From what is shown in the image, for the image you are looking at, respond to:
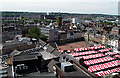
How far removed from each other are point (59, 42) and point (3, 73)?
2859cm

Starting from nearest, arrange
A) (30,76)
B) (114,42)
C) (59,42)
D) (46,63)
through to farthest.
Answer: (30,76)
(46,63)
(114,42)
(59,42)

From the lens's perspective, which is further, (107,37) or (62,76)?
(107,37)

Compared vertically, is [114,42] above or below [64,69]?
below

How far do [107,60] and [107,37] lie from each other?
15.9m

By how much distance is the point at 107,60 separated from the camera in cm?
2053

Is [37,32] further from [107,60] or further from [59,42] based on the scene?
[107,60]

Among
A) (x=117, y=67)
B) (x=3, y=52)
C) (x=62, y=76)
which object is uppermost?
(x=62, y=76)

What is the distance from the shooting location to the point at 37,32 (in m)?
37.1

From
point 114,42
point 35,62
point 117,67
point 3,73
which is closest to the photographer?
point 3,73

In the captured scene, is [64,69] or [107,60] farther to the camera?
[107,60]

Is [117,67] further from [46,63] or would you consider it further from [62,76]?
[62,76]

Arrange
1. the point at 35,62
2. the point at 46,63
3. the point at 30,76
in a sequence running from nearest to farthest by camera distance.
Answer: the point at 30,76, the point at 35,62, the point at 46,63

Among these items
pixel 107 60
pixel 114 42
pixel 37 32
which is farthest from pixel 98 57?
pixel 37 32

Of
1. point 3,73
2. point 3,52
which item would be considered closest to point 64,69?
point 3,73
